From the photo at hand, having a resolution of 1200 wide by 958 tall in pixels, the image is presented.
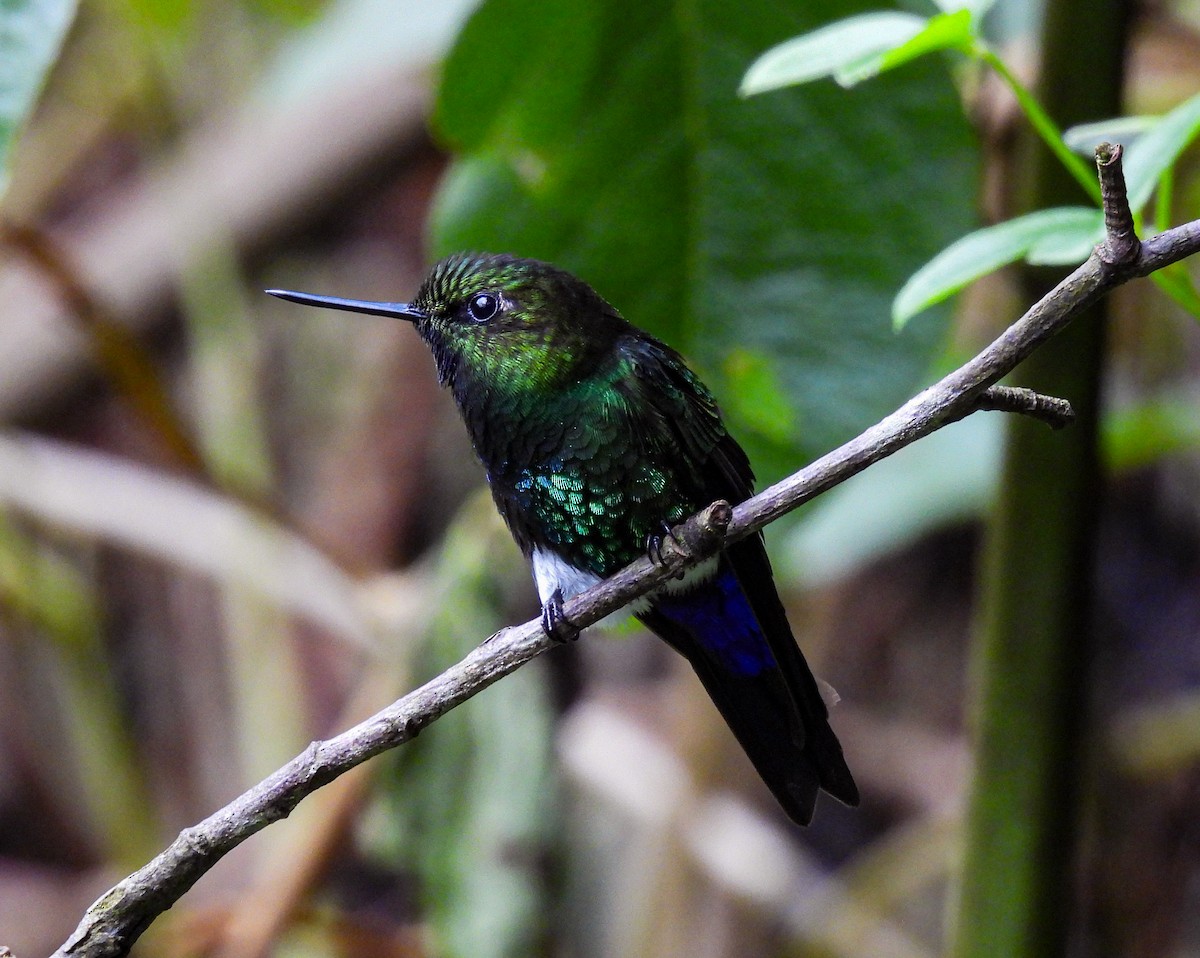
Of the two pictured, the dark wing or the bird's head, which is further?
the bird's head

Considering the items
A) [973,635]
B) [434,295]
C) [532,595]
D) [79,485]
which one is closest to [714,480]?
[434,295]

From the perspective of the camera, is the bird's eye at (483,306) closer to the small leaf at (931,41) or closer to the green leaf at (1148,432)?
the small leaf at (931,41)

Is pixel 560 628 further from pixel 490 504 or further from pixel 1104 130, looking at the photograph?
pixel 490 504

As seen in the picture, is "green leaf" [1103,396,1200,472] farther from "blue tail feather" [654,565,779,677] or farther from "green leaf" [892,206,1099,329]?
"green leaf" [892,206,1099,329]

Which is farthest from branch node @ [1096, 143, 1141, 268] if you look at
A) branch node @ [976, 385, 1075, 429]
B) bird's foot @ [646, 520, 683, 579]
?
bird's foot @ [646, 520, 683, 579]

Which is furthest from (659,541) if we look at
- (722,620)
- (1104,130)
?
(1104,130)

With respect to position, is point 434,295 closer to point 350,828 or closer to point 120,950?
point 120,950
